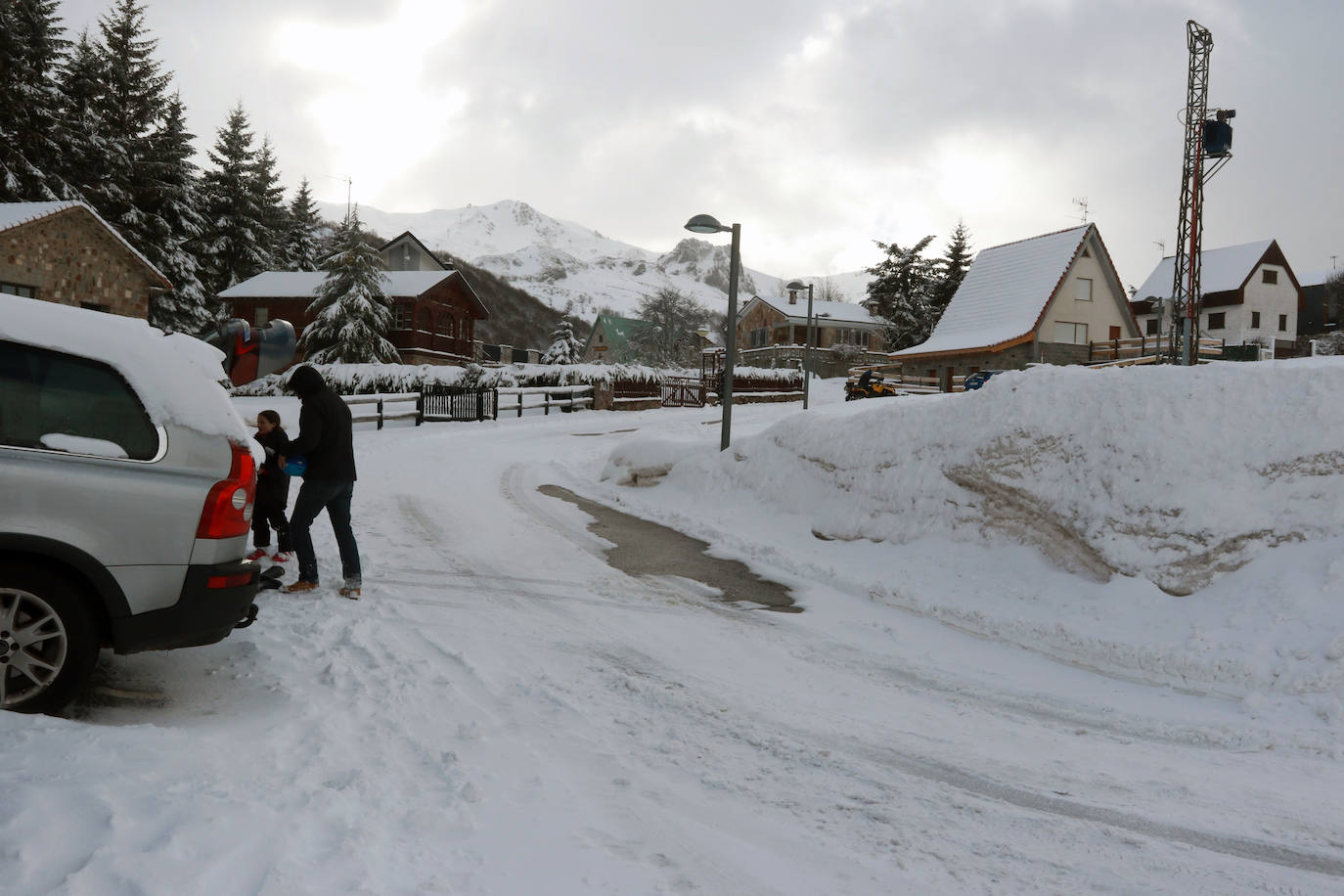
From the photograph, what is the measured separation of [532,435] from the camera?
71.6ft

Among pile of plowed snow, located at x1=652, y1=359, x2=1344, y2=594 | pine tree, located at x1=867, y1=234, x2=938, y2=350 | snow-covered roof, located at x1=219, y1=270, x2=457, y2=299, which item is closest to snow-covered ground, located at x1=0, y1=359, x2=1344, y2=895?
pile of plowed snow, located at x1=652, y1=359, x2=1344, y2=594

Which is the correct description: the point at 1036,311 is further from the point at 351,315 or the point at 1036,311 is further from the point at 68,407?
the point at 68,407

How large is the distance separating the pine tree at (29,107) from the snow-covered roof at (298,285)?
10296mm

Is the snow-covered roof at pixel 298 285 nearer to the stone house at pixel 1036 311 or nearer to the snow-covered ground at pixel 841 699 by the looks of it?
the stone house at pixel 1036 311

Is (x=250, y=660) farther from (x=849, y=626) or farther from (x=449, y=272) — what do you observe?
(x=449, y=272)

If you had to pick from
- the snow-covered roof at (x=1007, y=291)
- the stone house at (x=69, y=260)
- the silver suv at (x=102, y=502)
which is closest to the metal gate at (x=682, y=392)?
the snow-covered roof at (x=1007, y=291)

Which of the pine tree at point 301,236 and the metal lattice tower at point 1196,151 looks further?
the pine tree at point 301,236

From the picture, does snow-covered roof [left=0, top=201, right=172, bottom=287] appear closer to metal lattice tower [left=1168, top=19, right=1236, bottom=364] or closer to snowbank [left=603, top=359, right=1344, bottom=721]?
snowbank [left=603, top=359, right=1344, bottom=721]

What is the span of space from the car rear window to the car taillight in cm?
36

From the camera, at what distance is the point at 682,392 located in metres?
36.2

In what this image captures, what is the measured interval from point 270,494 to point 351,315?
31.2 m

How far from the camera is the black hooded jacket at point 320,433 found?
6266 mm

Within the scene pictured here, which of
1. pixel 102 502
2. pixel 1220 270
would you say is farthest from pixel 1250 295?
pixel 102 502

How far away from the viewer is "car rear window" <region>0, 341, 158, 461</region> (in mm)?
3703
